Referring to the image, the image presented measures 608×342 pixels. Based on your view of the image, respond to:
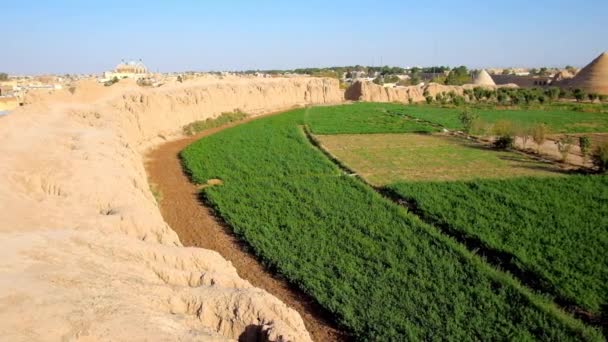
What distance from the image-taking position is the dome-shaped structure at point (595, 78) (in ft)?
240

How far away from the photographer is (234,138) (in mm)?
31312

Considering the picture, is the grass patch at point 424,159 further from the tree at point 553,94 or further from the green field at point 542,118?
the tree at point 553,94

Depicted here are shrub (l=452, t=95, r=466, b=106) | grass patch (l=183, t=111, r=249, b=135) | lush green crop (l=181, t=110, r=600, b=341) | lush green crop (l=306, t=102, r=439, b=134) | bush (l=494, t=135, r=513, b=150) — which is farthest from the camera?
shrub (l=452, t=95, r=466, b=106)

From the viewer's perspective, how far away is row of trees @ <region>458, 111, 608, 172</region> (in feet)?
73.7

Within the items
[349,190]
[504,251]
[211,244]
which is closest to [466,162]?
[349,190]

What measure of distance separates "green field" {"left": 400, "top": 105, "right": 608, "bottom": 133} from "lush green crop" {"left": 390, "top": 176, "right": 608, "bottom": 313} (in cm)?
1799

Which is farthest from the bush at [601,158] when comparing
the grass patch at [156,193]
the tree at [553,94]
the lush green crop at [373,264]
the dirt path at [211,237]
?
the tree at [553,94]

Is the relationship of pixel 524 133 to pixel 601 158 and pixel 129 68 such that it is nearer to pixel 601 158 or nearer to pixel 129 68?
pixel 601 158

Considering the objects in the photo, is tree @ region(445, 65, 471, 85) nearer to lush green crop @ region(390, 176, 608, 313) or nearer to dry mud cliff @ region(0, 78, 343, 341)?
lush green crop @ region(390, 176, 608, 313)

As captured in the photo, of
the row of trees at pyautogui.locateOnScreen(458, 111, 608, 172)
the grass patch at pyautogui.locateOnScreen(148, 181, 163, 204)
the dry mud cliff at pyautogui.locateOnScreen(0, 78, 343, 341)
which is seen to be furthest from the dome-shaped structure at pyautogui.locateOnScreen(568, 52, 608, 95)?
the dry mud cliff at pyautogui.locateOnScreen(0, 78, 343, 341)

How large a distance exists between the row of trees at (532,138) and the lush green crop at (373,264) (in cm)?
1194

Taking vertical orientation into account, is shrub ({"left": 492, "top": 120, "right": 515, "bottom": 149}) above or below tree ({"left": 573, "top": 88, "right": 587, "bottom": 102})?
below

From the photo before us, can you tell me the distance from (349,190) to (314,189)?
4.49ft

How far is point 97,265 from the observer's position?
23.5 ft
